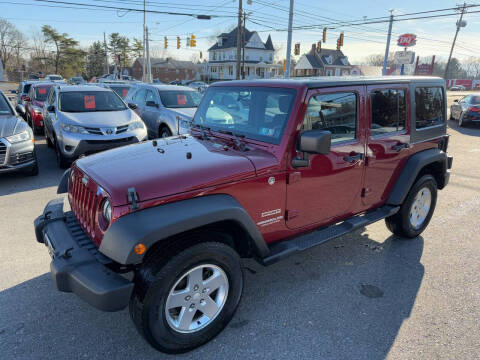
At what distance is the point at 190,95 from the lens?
32.4ft

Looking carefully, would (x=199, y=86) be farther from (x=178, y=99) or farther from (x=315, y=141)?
(x=315, y=141)

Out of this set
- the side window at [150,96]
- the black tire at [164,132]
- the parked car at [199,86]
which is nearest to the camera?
the black tire at [164,132]

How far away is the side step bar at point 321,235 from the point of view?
9.25 feet

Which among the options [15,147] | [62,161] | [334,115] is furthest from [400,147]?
[62,161]

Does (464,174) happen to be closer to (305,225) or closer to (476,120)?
(305,225)

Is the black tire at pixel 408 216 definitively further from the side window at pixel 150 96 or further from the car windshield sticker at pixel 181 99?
the side window at pixel 150 96

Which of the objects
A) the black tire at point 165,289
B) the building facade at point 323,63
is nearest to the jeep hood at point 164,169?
the black tire at point 165,289

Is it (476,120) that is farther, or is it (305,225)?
(476,120)

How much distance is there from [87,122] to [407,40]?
103 feet

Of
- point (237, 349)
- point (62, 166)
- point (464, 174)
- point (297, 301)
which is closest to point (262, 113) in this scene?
point (297, 301)

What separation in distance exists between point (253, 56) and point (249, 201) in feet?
218

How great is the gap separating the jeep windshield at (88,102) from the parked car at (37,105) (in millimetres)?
3768

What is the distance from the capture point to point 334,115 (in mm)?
3152

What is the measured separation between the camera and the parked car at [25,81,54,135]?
11125mm
